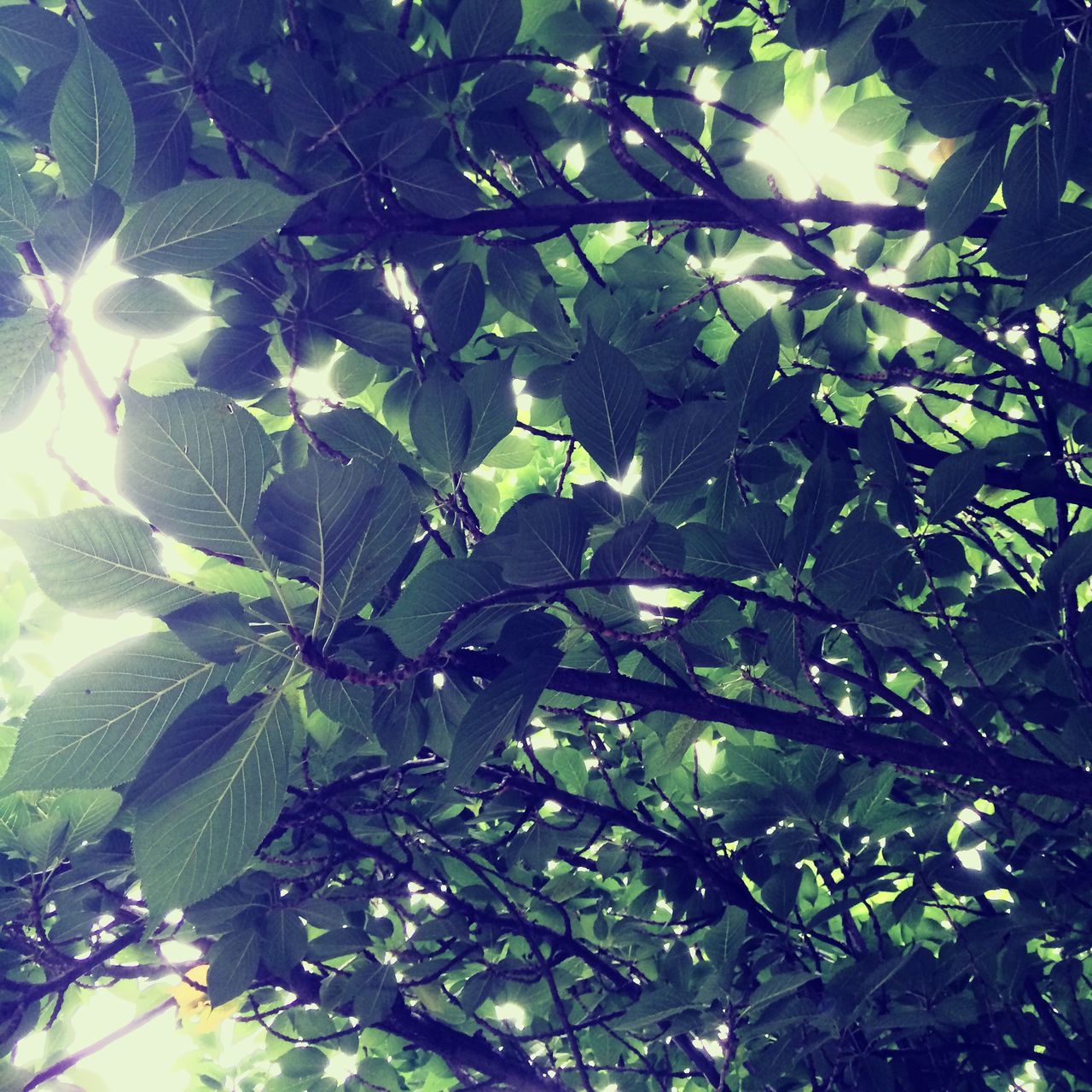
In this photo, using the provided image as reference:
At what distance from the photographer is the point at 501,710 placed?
0.91m

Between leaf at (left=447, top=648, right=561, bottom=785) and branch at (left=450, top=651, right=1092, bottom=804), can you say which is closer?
leaf at (left=447, top=648, right=561, bottom=785)

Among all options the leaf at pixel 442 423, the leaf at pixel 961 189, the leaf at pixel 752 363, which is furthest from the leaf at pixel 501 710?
the leaf at pixel 961 189

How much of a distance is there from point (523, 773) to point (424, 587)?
3.55 feet

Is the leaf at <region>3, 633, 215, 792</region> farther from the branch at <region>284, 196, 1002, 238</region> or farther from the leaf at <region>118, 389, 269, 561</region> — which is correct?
the branch at <region>284, 196, 1002, 238</region>

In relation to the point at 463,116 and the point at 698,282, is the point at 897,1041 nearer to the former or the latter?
the point at 698,282

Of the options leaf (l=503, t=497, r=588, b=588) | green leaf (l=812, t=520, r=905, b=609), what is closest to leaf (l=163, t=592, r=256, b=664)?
leaf (l=503, t=497, r=588, b=588)

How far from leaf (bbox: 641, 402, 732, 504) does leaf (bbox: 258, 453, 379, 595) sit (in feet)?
1.09

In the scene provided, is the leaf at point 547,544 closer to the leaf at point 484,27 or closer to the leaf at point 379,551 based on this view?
the leaf at point 379,551

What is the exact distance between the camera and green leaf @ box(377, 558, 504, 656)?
0.93 m

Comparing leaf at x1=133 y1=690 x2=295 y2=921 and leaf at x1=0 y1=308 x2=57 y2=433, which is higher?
leaf at x1=0 y1=308 x2=57 y2=433

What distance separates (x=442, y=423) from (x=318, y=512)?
386 mm

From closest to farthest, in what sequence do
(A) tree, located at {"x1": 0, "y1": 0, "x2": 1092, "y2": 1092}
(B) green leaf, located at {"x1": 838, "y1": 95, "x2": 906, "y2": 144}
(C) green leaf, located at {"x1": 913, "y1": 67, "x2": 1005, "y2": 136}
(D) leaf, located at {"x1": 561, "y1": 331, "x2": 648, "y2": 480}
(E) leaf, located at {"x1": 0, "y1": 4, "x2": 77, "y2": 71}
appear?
(A) tree, located at {"x1": 0, "y1": 0, "x2": 1092, "y2": 1092}
(D) leaf, located at {"x1": 561, "y1": 331, "x2": 648, "y2": 480}
(E) leaf, located at {"x1": 0, "y1": 4, "x2": 77, "y2": 71}
(C) green leaf, located at {"x1": 913, "y1": 67, "x2": 1005, "y2": 136}
(B) green leaf, located at {"x1": 838, "y1": 95, "x2": 906, "y2": 144}

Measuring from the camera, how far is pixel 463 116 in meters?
1.40

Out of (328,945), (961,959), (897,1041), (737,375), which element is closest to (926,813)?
(961,959)
